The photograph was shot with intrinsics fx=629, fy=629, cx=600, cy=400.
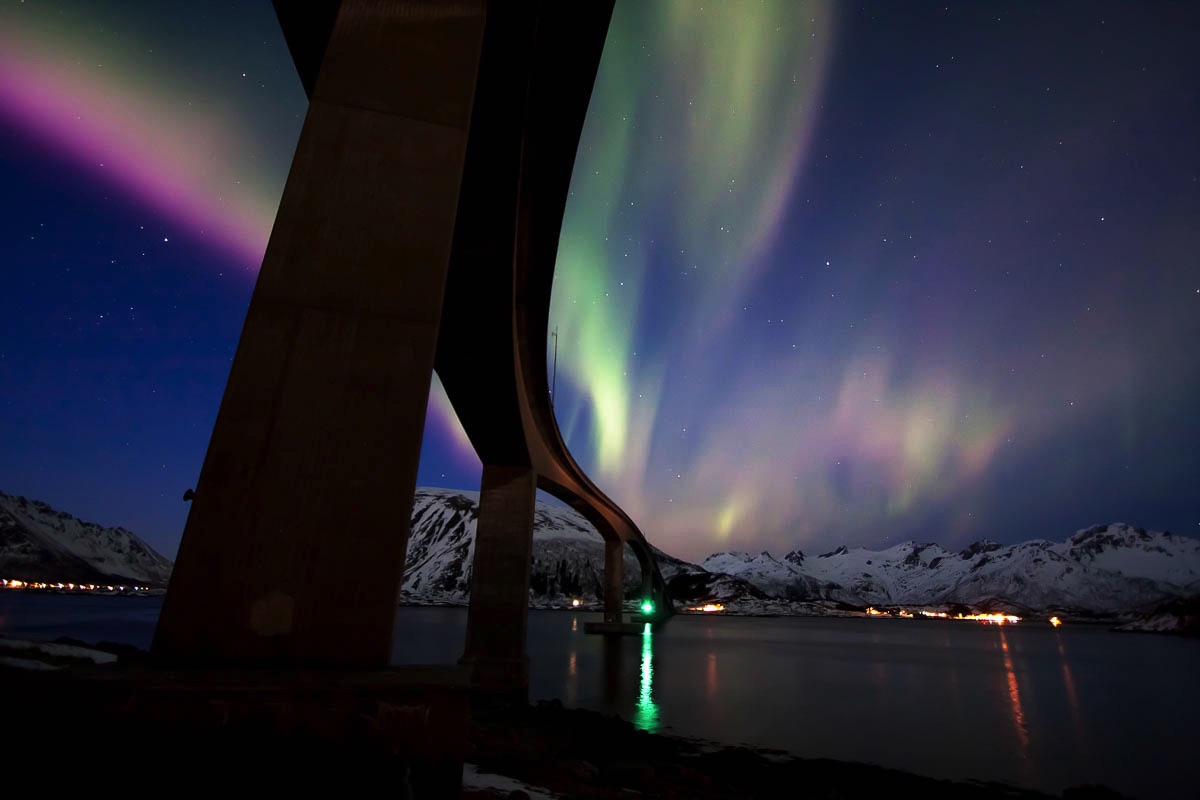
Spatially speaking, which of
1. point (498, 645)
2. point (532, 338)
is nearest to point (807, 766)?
point (498, 645)

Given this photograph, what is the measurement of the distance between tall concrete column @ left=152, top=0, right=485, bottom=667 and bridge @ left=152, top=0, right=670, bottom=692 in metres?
0.01

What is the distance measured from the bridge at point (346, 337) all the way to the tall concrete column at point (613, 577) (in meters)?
57.3

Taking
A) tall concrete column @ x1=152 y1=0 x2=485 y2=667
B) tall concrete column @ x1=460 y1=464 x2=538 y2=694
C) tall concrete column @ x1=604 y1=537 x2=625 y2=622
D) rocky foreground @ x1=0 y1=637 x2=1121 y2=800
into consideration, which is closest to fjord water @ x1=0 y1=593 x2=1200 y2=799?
rocky foreground @ x1=0 y1=637 x2=1121 y2=800

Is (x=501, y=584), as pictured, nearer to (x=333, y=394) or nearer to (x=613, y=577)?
(x=333, y=394)

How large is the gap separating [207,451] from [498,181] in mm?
6862

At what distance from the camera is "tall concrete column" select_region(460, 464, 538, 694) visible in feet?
72.6

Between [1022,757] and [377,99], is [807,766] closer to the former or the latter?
[1022,757]

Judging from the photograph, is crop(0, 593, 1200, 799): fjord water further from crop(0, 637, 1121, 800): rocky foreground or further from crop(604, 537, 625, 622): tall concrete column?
crop(604, 537, 625, 622): tall concrete column

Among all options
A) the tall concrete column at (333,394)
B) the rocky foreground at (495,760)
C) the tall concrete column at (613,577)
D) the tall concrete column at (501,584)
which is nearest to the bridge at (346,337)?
the tall concrete column at (333,394)

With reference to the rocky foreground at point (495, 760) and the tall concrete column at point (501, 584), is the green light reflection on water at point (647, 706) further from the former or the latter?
the tall concrete column at point (501, 584)

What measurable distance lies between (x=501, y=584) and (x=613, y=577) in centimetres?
4473

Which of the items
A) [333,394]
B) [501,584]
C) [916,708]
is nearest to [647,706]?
[501,584]

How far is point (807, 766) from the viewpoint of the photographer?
15281mm

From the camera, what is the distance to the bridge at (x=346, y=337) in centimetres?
449
